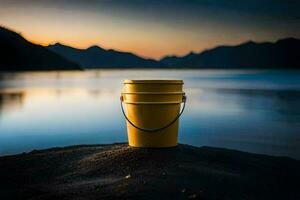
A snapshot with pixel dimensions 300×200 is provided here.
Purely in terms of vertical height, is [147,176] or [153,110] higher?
[153,110]

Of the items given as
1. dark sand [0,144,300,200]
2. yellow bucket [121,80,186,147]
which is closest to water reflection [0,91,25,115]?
dark sand [0,144,300,200]

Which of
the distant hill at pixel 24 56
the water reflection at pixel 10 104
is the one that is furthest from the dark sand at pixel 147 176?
the distant hill at pixel 24 56

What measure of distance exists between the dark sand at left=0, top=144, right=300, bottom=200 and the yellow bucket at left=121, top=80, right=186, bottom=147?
0.20 metres

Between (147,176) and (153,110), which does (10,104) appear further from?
(147,176)

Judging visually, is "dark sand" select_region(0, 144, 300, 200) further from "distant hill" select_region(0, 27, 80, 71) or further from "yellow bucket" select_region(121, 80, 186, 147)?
"distant hill" select_region(0, 27, 80, 71)

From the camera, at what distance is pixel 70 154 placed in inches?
300

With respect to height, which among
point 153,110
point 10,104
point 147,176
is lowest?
point 10,104

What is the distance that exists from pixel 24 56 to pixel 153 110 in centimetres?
16996

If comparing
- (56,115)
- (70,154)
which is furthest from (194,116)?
(70,154)

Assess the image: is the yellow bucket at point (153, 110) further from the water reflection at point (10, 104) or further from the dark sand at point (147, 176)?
the water reflection at point (10, 104)

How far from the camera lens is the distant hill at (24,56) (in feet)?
537

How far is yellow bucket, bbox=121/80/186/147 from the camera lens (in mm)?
6531

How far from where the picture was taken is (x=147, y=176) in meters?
5.47

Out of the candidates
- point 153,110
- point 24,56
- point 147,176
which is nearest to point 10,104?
point 153,110
